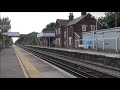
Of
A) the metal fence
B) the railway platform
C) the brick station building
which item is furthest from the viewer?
the brick station building

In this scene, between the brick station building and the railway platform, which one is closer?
the railway platform

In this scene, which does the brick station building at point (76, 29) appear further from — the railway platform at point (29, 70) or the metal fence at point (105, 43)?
the railway platform at point (29, 70)

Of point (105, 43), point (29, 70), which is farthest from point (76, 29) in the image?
point (29, 70)

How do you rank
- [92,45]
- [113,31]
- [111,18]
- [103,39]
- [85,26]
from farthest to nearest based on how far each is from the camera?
1. [111,18]
2. [85,26]
3. [92,45]
4. [103,39]
5. [113,31]

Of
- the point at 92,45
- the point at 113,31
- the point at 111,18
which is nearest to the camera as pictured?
the point at 113,31

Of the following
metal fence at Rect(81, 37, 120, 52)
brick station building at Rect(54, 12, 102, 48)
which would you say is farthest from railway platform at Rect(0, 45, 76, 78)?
brick station building at Rect(54, 12, 102, 48)

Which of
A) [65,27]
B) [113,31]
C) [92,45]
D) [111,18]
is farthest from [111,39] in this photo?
[111,18]

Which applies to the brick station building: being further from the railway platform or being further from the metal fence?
the railway platform
